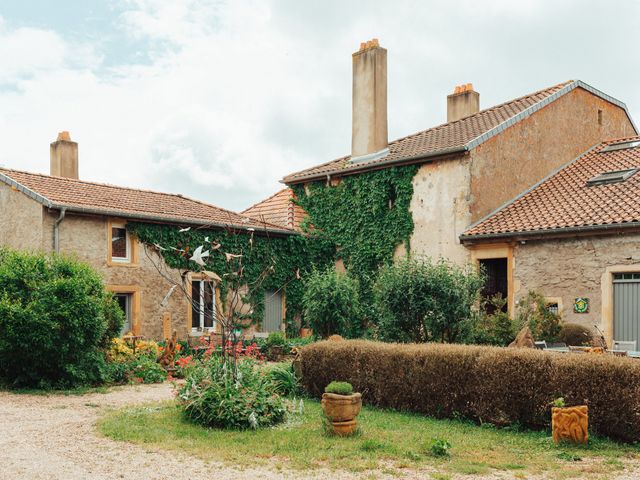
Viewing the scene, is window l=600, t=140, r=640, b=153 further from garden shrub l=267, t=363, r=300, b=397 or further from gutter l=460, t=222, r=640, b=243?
garden shrub l=267, t=363, r=300, b=397

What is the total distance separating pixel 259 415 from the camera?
29.5 feet

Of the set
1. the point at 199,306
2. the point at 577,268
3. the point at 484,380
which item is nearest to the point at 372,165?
the point at 199,306

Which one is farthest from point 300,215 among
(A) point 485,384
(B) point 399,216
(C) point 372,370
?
(A) point 485,384

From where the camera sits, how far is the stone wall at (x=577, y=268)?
15148mm

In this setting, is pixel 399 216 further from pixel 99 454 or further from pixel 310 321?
pixel 99 454

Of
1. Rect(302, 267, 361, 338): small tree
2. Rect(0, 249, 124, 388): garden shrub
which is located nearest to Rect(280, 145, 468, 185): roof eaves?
Rect(302, 267, 361, 338): small tree

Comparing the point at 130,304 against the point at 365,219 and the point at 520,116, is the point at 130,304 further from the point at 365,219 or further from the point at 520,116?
the point at 520,116

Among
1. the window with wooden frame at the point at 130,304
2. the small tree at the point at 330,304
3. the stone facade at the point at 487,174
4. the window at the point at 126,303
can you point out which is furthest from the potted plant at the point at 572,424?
the window at the point at 126,303

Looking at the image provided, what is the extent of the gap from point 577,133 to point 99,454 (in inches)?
724

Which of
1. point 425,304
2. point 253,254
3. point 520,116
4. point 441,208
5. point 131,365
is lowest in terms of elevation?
point 131,365

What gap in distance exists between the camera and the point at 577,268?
15805 millimetres

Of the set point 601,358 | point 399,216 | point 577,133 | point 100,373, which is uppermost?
point 577,133

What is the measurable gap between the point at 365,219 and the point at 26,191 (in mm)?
9642

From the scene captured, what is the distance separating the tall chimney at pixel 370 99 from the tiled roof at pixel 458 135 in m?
0.57
